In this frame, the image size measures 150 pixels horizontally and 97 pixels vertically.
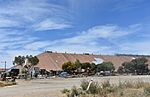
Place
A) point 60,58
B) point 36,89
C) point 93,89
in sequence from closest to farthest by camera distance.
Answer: point 93,89
point 36,89
point 60,58

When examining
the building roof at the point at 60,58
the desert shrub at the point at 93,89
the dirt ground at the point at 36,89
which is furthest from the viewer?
the building roof at the point at 60,58

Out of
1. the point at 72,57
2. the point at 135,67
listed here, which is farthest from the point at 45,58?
the point at 135,67

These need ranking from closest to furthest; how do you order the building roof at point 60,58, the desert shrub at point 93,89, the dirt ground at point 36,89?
the desert shrub at point 93,89 < the dirt ground at point 36,89 < the building roof at point 60,58

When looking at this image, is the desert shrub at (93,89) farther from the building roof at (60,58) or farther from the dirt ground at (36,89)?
the building roof at (60,58)

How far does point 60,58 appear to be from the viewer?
14362 cm

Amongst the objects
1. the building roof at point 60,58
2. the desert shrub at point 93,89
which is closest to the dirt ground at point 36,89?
the desert shrub at point 93,89

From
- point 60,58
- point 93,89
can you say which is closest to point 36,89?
point 93,89

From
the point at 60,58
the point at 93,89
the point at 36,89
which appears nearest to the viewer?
the point at 93,89

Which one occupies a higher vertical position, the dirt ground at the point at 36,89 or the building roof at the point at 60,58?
the building roof at the point at 60,58

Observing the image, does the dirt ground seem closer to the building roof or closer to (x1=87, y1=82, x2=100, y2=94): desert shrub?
(x1=87, y1=82, x2=100, y2=94): desert shrub

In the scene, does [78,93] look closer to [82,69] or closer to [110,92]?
[110,92]

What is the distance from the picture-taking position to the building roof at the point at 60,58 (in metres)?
133

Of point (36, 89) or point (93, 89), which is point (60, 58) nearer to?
point (36, 89)

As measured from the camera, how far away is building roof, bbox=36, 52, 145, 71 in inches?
5241
